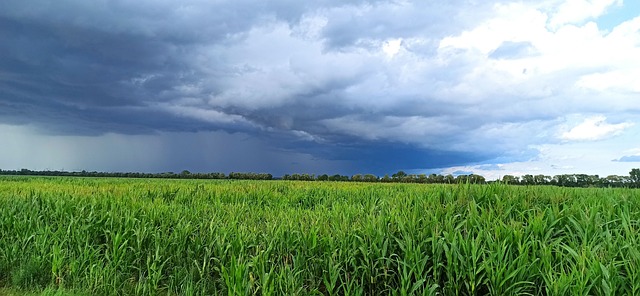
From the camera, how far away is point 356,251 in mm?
4645

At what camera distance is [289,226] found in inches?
225

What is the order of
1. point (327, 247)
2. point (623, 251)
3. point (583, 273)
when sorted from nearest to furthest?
1. point (583, 273)
2. point (623, 251)
3. point (327, 247)

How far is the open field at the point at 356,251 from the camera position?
4.09 m

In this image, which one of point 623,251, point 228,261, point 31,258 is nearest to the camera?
point 623,251

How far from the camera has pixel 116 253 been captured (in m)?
6.15

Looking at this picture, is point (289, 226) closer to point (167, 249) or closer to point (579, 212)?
point (167, 249)

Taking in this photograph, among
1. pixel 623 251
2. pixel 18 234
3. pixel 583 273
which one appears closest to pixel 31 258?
pixel 18 234

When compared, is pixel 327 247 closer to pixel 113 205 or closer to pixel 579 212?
pixel 579 212

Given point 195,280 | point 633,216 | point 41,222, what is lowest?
point 195,280

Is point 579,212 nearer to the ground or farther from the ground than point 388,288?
farther from the ground

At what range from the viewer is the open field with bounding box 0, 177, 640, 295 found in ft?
13.4

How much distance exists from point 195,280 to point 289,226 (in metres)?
1.48

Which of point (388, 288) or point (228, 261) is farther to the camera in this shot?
point (228, 261)

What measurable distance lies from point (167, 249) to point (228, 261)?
1.26m
